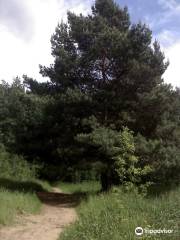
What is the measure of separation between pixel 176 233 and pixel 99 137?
342 inches

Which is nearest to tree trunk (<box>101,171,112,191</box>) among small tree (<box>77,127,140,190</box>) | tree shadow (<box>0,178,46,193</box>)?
small tree (<box>77,127,140,190</box>)

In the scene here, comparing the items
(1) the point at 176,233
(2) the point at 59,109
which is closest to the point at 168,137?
(2) the point at 59,109

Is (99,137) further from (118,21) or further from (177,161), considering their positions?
(118,21)

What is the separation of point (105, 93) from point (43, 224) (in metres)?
8.53

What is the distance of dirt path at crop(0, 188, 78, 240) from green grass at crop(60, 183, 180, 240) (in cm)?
73

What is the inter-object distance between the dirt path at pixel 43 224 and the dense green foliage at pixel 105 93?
10.1 ft

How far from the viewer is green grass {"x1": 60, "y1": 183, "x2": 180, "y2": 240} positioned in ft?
31.2

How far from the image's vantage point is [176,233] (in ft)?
29.5

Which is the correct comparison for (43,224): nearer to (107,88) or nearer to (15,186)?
(15,186)

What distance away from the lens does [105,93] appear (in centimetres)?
1980

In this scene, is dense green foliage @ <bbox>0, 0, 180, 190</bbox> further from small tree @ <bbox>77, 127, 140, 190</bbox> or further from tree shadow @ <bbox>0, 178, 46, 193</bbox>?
tree shadow @ <bbox>0, 178, 46, 193</bbox>

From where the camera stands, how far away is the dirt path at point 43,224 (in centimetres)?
1077
